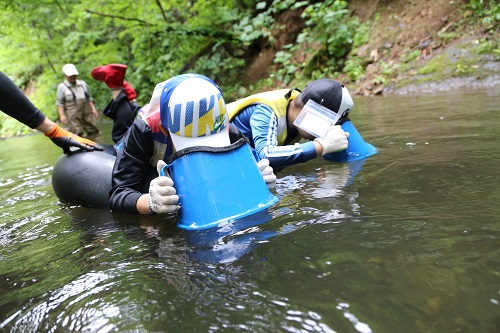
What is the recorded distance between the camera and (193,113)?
5.35ft

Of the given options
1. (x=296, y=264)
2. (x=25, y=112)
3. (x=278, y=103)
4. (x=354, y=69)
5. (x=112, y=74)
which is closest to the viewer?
(x=296, y=264)

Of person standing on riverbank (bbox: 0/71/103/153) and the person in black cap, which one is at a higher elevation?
person standing on riverbank (bbox: 0/71/103/153)

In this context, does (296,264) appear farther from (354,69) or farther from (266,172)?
(354,69)

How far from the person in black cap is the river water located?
0.75 ft

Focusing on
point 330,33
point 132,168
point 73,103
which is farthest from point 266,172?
point 330,33

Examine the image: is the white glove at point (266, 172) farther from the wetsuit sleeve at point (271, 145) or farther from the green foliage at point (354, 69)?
the green foliage at point (354, 69)

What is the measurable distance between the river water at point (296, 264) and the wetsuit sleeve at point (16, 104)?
0.59 m

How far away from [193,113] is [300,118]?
114cm

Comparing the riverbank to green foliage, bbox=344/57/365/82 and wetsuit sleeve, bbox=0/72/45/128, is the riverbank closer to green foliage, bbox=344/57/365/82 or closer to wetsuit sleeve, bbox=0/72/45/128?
green foliage, bbox=344/57/365/82

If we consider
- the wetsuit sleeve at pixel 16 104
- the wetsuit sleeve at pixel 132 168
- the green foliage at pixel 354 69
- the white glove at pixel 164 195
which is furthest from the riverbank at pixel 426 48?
the wetsuit sleeve at pixel 16 104

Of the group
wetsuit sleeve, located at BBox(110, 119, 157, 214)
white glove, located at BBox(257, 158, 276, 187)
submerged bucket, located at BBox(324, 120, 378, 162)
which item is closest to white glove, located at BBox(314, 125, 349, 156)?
submerged bucket, located at BBox(324, 120, 378, 162)

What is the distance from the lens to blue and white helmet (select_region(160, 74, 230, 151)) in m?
1.64

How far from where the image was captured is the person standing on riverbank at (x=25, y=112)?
2020mm

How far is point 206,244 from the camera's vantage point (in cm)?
150
